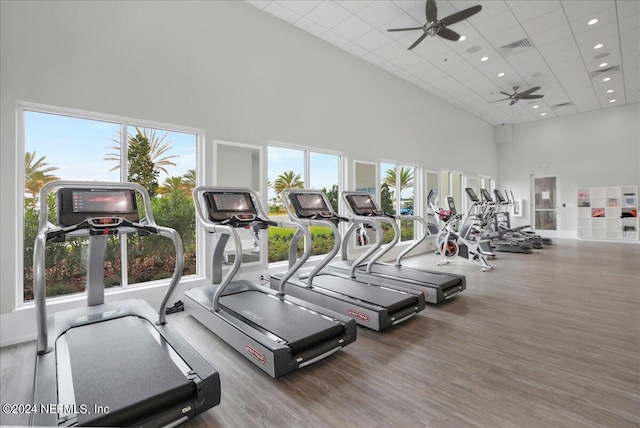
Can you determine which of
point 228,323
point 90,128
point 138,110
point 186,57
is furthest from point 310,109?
point 228,323

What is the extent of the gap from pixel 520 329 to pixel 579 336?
19.9 inches

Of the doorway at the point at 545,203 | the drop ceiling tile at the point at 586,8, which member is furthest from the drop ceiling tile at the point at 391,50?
the doorway at the point at 545,203

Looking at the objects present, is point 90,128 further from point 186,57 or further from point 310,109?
point 310,109

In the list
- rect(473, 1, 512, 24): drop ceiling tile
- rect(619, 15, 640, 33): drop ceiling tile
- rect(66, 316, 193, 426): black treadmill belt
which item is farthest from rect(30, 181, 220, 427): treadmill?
rect(619, 15, 640, 33): drop ceiling tile

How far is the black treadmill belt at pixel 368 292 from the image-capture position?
3.59 meters

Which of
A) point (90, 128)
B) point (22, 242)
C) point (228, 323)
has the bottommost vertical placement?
point (228, 323)

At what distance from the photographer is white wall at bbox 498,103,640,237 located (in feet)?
35.1

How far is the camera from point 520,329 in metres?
3.40

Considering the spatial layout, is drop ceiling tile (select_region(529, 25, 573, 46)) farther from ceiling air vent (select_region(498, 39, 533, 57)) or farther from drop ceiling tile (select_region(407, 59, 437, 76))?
drop ceiling tile (select_region(407, 59, 437, 76))

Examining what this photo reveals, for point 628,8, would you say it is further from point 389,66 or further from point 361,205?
point 361,205

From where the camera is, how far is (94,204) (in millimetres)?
2805

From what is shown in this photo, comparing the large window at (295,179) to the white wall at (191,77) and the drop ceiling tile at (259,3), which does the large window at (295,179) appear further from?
the drop ceiling tile at (259,3)

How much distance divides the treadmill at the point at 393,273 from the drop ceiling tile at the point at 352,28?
10.3ft

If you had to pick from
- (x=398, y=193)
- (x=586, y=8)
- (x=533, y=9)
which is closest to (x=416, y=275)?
(x=398, y=193)
